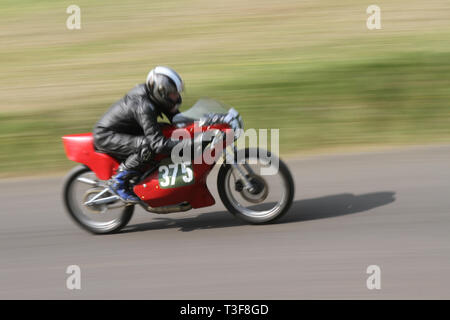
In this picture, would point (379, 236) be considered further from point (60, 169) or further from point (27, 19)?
point (27, 19)

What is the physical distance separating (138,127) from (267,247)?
1.75 meters

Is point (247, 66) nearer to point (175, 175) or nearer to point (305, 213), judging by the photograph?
point (305, 213)

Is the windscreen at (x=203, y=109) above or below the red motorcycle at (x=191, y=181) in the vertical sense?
above

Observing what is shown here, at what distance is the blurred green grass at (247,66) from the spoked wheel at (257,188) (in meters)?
2.47

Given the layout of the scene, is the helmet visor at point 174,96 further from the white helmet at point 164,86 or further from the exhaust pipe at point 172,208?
the exhaust pipe at point 172,208

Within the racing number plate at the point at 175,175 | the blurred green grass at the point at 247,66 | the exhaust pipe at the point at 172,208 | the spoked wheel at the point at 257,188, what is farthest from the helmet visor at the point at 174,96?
the blurred green grass at the point at 247,66

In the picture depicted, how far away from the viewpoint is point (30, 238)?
21.4ft

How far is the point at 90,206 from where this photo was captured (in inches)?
259

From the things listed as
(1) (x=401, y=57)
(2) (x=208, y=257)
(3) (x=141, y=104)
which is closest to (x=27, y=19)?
(1) (x=401, y=57)

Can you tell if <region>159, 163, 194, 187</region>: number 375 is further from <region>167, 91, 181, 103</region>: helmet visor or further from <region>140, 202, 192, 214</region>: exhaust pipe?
<region>167, 91, 181, 103</region>: helmet visor

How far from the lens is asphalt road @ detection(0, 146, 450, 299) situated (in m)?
5.19

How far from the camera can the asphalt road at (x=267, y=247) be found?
17.0ft

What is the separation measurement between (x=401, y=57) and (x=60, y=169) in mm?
5462

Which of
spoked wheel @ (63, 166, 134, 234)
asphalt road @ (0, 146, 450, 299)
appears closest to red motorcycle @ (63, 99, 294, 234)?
spoked wheel @ (63, 166, 134, 234)
